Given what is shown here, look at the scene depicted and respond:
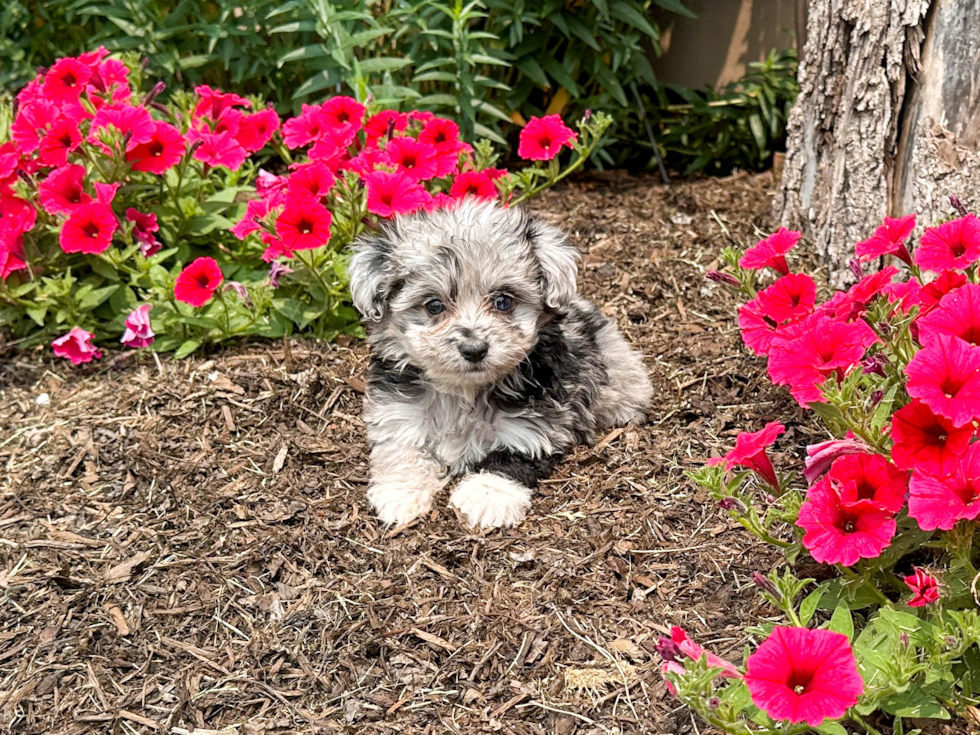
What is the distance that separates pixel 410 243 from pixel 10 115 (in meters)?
3.17

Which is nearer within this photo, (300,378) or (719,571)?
(719,571)

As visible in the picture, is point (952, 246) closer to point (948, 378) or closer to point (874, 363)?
point (874, 363)

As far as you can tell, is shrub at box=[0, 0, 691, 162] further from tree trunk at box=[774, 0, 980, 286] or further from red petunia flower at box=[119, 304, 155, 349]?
red petunia flower at box=[119, 304, 155, 349]

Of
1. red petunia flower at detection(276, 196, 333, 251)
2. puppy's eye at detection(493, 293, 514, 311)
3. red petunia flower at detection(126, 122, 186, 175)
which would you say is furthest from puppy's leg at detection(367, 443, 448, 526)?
red petunia flower at detection(126, 122, 186, 175)

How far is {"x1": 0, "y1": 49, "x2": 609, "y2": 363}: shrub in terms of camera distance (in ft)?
15.2

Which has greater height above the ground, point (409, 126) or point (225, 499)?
point (409, 126)

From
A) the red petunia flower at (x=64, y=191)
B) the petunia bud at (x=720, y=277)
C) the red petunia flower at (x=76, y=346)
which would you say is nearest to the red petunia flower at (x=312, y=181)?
the red petunia flower at (x=64, y=191)

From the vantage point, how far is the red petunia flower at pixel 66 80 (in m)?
5.14

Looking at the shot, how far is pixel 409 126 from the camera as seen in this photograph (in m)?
5.66

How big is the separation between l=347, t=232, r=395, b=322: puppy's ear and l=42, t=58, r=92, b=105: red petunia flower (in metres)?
2.31

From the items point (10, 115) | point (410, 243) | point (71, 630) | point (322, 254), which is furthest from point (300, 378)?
point (10, 115)

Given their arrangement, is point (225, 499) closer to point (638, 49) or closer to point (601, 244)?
point (601, 244)

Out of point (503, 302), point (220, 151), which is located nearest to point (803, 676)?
point (503, 302)

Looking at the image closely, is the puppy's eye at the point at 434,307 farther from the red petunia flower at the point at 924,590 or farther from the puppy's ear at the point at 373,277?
the red petunia flower at the point at 924,590
